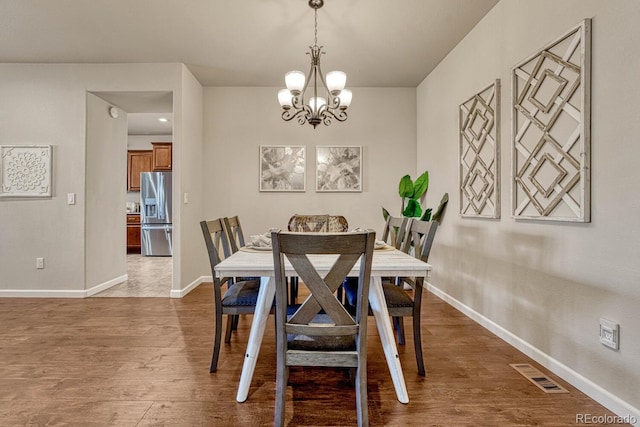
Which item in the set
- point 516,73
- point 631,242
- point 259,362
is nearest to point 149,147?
point 259,362

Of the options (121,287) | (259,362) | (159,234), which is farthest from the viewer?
(159,234)

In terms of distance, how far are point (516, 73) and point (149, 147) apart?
7553 millimetres

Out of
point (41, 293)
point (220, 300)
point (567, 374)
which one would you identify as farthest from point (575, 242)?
point (41, 293)

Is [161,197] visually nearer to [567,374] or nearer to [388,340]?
[388,340]

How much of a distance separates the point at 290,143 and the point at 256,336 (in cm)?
322

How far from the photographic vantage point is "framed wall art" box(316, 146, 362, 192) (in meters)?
4.64

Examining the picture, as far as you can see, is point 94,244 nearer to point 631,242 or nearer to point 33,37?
point 33,37

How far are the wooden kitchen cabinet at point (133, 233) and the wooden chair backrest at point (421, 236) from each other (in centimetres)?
667

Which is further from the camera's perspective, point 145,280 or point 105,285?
point 145,280

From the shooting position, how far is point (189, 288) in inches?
164

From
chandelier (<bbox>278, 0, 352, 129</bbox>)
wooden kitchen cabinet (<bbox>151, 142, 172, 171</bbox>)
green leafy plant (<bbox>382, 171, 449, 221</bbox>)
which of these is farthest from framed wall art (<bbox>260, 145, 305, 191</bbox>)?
wooden kitchen cabinet (<bbox>151, 142, 172, 171</bbox>)

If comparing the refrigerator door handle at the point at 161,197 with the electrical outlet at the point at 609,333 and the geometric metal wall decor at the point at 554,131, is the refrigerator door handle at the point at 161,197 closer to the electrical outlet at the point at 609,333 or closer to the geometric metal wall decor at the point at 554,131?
the geometric metal wall decor at the point at 554,131

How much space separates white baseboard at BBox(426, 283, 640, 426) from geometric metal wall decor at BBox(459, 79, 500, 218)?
888mm

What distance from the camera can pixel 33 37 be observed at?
329 cm
